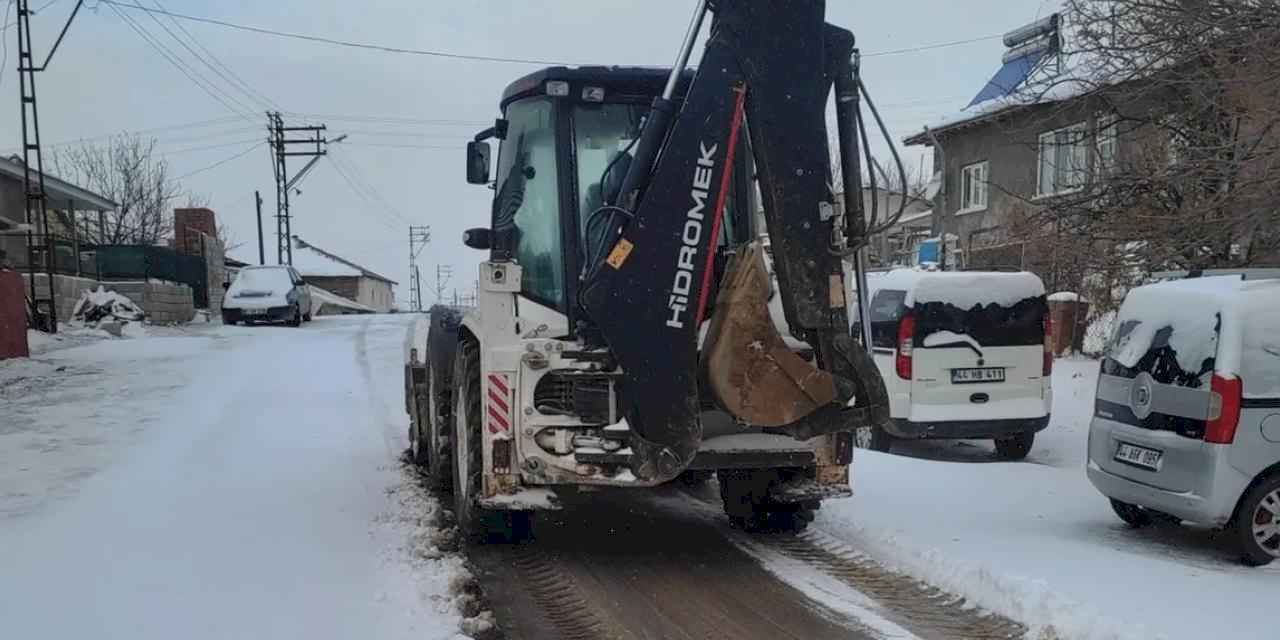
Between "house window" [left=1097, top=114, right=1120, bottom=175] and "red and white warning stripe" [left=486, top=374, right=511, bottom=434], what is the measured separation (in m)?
8.27

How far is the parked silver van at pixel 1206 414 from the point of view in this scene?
5.65 metres

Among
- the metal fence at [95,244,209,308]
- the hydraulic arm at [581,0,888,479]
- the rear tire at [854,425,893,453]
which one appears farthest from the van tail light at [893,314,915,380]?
the metal fence at [95,244,209,308]

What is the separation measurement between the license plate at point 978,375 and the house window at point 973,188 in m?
13.6

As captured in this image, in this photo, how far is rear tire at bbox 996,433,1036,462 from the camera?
1006cm

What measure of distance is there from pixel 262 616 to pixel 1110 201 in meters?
9.80

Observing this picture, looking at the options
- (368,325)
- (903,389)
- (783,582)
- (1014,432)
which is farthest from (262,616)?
(368,325)

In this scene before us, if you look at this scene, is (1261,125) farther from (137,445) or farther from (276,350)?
(276,350)

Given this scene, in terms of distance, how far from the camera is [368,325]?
24172 millimetres

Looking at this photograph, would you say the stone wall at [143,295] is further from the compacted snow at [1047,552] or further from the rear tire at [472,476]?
the compacted snow at [1047,552]

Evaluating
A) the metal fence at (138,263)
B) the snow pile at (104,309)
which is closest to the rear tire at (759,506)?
the snow pile at (104,309)

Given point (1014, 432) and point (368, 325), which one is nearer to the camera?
point (1014, 432)

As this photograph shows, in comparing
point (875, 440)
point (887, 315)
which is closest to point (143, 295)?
point (875, 440)

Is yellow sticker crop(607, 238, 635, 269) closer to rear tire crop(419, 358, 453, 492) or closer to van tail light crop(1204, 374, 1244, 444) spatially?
rear tire crop(419, 358, 453, 492)

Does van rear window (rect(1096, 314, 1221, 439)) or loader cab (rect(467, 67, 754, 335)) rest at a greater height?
loader cab (rect(467, 67, 754, 335))
